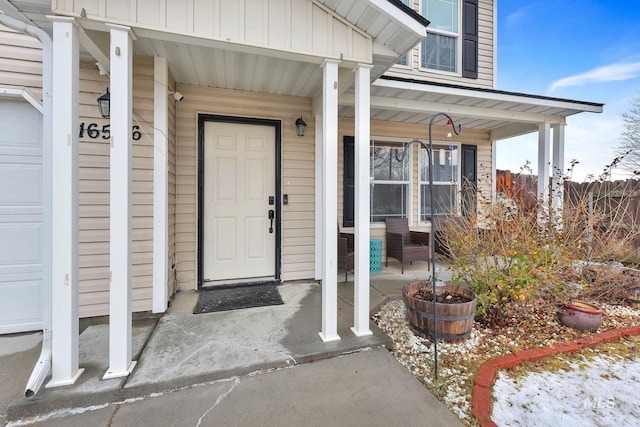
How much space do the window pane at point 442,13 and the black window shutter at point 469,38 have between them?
0.49 feet

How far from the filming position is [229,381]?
70.5 inches

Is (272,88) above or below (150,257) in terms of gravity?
above

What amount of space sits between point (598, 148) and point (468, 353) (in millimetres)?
11365

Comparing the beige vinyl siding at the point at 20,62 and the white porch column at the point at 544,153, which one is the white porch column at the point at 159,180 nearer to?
the beige vinyl siding at the point at 20,62

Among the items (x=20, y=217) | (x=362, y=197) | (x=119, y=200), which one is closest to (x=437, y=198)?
(x=362, y=197)

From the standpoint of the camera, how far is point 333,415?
1.53 meters

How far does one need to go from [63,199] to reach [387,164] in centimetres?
419

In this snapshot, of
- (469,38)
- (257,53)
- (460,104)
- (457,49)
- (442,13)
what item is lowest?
(257,53)

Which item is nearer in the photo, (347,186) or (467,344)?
(467,344)

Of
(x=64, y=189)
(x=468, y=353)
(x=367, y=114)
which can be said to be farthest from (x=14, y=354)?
(x=468, y=353)

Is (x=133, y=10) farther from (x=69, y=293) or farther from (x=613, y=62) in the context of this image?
(x=613, y=62)

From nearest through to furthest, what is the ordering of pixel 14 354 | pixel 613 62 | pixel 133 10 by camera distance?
1. pixel 133 10
2. pixel 14 354
3. pixel 613 62

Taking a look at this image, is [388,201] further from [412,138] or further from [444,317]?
[444,317]

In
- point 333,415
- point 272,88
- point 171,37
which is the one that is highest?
point 272,88
